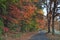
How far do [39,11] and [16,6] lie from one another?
105 feet

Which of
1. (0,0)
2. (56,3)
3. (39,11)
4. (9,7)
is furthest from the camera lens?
(39,11)

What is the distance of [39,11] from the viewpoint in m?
57.8

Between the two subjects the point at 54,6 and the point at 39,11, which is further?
the point at 39,11

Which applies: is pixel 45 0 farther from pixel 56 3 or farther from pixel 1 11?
pixel 1 11

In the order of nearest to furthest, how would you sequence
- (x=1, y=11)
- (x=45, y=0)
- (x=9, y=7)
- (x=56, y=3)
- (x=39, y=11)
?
(x=1, y=11) < (x=9, y=7) < (x=56, y=3) < (x=45, y=0) < (x=39, y=11)

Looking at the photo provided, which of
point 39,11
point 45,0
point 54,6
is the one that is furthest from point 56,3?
point 39,11

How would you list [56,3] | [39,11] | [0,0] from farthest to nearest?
1. [39,11]
2. [56,3]
3. [0,0]

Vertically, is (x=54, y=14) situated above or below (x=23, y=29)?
above

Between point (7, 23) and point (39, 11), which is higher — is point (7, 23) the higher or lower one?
the higher one

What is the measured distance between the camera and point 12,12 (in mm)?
24938

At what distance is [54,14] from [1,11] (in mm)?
16537

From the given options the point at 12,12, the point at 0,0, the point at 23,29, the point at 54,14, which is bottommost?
the point at 23,29

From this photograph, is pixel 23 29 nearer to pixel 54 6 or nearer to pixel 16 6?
pixel 54 6

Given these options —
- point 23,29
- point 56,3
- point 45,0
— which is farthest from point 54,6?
point 23,29
